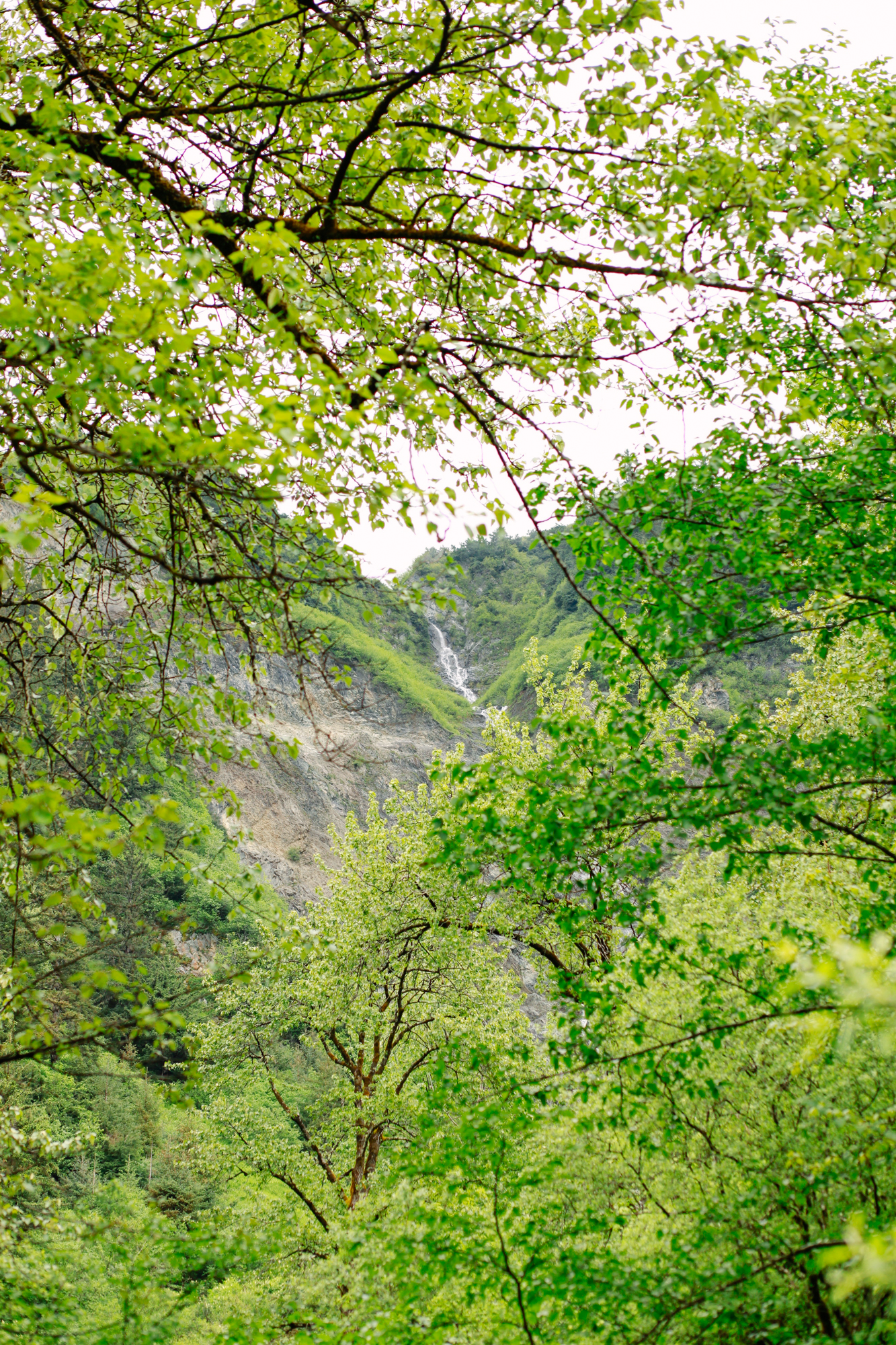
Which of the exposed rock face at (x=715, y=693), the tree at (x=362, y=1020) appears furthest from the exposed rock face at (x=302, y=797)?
the tree at (x=362, y=1020)

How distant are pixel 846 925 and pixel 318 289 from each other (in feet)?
22.3

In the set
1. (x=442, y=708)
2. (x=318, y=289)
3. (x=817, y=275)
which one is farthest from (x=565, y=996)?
(x=442, y=708)

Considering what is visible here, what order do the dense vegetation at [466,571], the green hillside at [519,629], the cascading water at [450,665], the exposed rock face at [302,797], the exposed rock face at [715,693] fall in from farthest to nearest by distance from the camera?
the cascading water at [450,665] → the green hillside at [519,629] → the exposed rock face at [715,693] → the exposed rock face at [302,797] → the dense vegetation at [466,571]

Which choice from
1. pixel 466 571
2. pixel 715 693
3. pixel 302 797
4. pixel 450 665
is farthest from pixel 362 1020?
pixel 450 665

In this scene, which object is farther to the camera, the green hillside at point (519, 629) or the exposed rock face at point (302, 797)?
the green hillside at point (519, 629)

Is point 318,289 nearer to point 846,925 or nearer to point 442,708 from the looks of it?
point 846,925

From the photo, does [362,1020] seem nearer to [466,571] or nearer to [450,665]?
[466,571]

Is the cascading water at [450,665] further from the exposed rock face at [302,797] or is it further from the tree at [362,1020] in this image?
the tree at [362,1020]

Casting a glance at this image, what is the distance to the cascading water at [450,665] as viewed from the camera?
243ft

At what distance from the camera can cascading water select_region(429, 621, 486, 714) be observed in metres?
73.9

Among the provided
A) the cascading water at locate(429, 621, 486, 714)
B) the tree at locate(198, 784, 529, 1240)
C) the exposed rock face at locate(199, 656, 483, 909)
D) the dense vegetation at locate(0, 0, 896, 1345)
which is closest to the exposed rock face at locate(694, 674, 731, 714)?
the exposed rock face at locate(199, 656, 483, 909)

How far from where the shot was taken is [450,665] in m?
77.3

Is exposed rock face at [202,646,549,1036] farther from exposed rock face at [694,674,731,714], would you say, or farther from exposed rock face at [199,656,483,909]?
exposed rock face at [694,674,731,714]

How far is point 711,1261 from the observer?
15.7 ft
